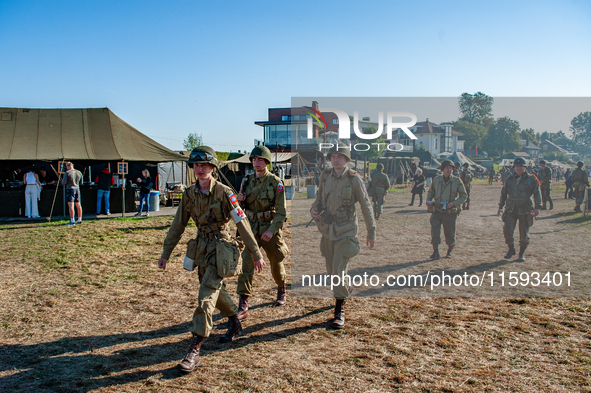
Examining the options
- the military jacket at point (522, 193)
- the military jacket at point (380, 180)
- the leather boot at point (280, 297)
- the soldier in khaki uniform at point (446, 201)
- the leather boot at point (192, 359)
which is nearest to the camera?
the leather boot at point (192, 359)

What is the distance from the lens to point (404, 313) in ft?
17.3

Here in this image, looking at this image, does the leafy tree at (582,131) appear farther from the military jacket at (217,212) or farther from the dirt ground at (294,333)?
the military jacket at (217,212)

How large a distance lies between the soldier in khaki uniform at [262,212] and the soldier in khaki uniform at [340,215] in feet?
1.73

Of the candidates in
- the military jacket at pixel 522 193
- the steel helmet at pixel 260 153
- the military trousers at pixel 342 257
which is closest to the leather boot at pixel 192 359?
the military trousers at pixel 342 257

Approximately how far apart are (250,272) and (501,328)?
2.91 meters

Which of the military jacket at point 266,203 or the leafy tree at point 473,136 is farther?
the leafy tree at point 473,136

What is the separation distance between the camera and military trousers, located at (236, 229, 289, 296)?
16.5 feet

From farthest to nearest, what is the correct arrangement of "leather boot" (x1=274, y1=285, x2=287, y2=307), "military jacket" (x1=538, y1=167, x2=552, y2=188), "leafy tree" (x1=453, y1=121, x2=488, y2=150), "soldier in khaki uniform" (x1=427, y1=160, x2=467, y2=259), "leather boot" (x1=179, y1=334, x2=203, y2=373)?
1. "leafy tree" (x1=453, y1=121, x2=488, y2=150)
2. "military jacket" (x1=538, y1=167, x2=552, y2=188)
3. "soldier in khaki uniform" (x1=427, y1=160, x2=467, y2=259)
4. "leather boot" (x1=274, y1=285, x2=287, y2=307)
5. "leather boot" (x1=179, y1=334, x2=203, y2=373)

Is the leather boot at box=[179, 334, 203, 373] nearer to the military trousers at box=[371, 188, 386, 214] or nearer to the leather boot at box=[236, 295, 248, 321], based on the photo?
the leather boot at box=[236, 295, 248, 321]

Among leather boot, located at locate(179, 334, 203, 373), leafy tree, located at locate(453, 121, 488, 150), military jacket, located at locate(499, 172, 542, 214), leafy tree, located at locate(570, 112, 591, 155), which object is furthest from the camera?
leafy tree, located at locate(453, 121, 488, 150)

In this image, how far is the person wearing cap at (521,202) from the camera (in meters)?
8.11

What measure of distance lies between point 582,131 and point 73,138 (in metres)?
17.4

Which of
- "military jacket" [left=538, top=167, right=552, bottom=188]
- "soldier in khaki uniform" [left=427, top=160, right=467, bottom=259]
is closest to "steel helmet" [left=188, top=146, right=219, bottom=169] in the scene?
"soldier in khaki uniform" [left=427, top=160, right=467, bottom=259]

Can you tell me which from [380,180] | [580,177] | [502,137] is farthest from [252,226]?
[580,177]
